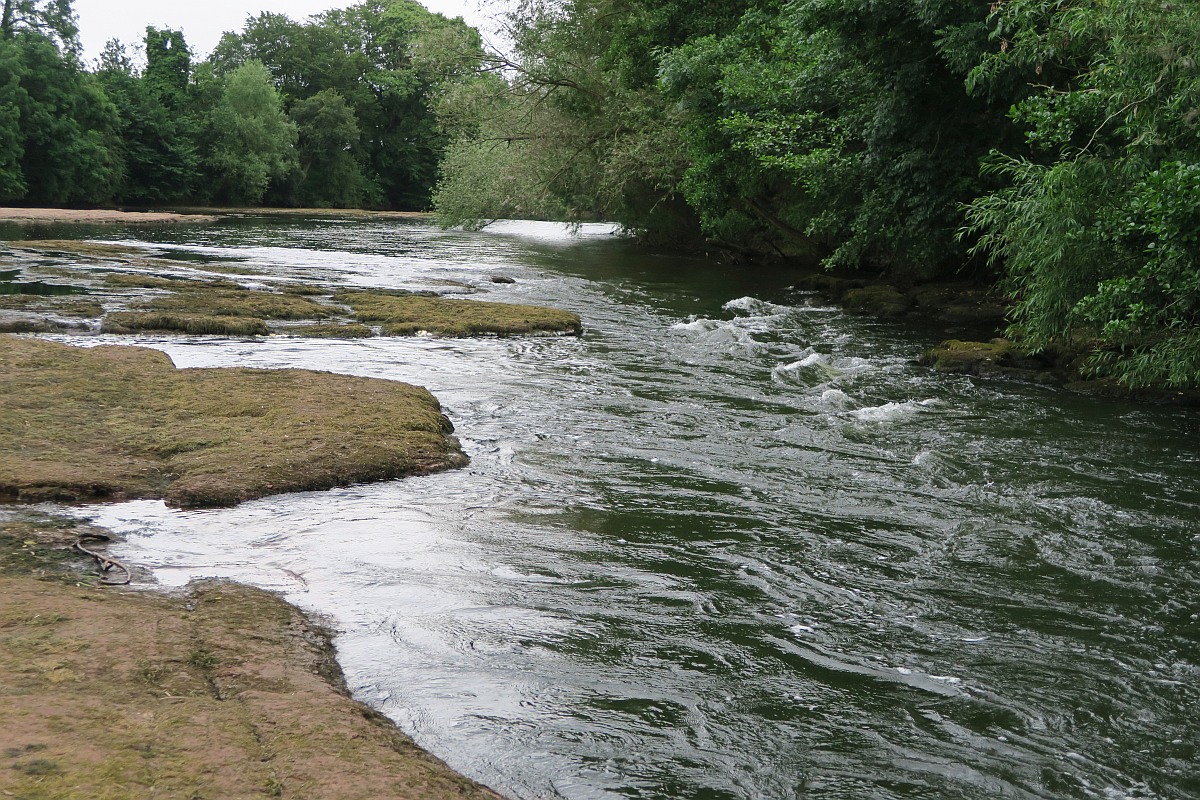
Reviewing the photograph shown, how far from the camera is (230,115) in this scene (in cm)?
6925

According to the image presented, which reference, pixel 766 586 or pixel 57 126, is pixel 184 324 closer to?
pixel 766 586

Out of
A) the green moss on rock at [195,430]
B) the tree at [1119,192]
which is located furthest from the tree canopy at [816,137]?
the green moss on rock at [195,430]

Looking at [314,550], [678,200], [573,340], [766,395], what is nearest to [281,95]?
[678,200]

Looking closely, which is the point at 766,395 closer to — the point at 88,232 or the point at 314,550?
the point at 314,550

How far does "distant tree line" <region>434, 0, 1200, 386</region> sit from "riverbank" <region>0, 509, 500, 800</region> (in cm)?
828

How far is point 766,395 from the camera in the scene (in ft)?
43.7

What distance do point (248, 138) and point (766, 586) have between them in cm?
7098

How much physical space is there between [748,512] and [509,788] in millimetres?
4285

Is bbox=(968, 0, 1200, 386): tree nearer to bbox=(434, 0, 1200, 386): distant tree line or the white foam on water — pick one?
bbox=(434, 0, 1200, 386): distant tree line

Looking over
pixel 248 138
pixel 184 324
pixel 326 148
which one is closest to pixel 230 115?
pixel 248 138

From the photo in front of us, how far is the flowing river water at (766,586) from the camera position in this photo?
4648 mm

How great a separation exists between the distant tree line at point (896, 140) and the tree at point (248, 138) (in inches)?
1434

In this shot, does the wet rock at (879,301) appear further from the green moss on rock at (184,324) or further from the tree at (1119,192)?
the green moss on rock at (184,324)

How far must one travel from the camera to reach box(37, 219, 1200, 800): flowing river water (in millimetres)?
4648
